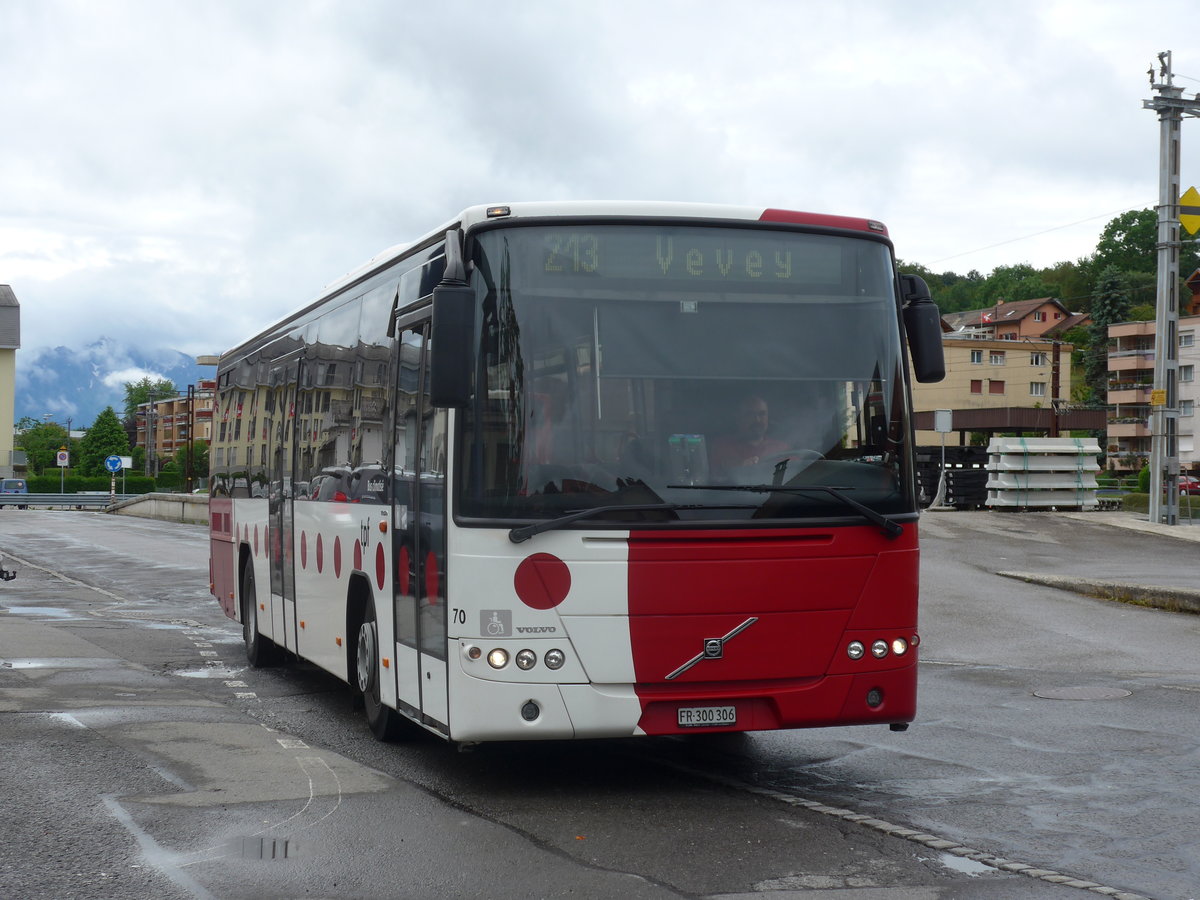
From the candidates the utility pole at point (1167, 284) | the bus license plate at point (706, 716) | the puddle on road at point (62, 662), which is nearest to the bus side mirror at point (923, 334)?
the bus license plate at point (706, 716)

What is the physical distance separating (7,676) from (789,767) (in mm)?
7081

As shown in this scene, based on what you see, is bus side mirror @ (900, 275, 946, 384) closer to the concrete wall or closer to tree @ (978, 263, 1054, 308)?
the concrete wall

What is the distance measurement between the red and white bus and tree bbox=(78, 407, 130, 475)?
479 ft

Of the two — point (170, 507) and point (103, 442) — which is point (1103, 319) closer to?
point (170, 507)

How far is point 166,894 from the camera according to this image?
5664mm

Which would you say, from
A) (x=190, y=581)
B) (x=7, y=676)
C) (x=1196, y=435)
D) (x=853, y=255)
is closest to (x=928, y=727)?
(x=853, y=255)

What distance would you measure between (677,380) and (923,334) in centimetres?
145

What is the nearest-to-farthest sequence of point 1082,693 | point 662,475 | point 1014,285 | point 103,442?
point 662,475 < point 1082,693 < point 103,442 < point 1014,285

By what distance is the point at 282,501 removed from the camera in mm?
11867

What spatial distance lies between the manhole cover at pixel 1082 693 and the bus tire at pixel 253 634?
6.44 metres

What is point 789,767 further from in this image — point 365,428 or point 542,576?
point 365,428

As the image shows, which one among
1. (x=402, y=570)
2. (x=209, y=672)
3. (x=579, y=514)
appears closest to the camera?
(x=579, y=514)

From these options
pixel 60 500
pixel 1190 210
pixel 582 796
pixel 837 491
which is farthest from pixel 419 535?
pixel 60 500

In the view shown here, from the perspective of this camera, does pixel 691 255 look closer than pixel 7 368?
Yes
